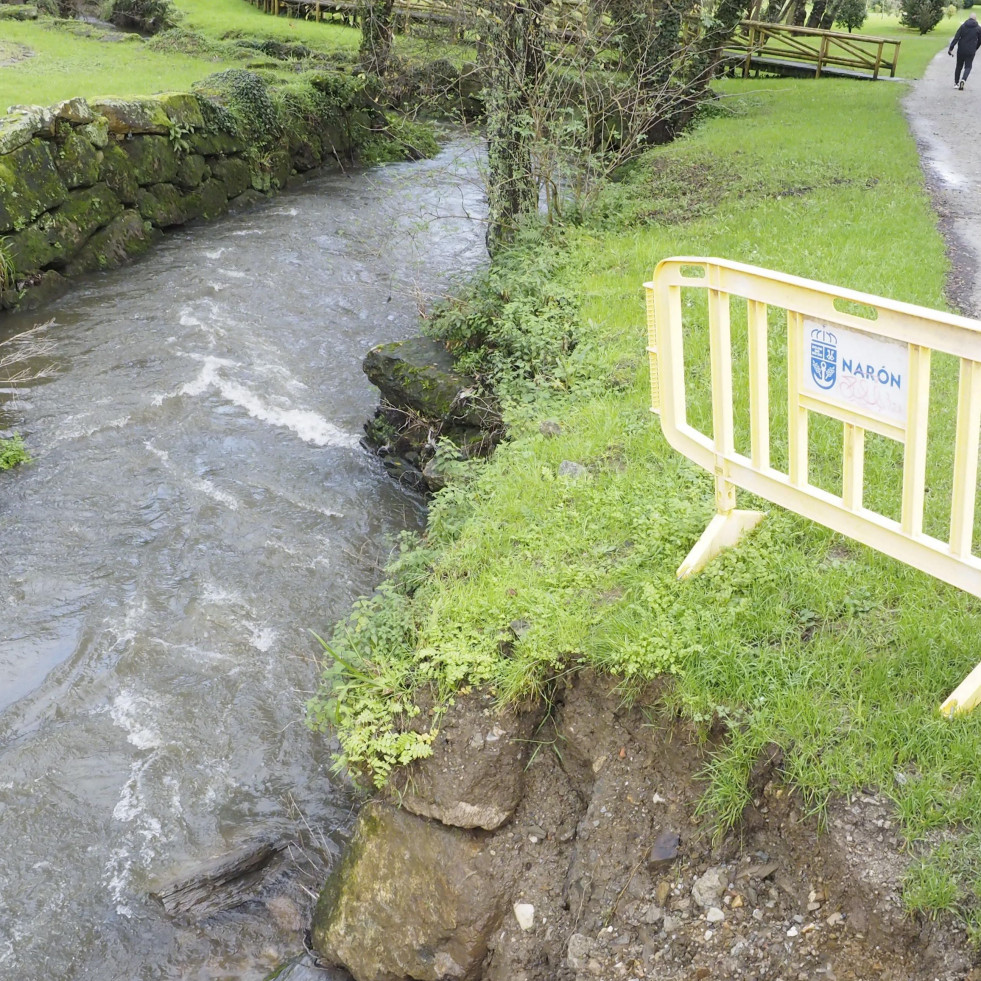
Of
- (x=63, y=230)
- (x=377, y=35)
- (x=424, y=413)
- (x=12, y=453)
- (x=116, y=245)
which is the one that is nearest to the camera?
(x=424, y=413)

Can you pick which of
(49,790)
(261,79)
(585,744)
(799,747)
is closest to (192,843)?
(49,790)

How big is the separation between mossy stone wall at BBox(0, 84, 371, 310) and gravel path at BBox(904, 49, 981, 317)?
10.9 metres

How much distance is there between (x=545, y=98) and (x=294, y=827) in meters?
8.22

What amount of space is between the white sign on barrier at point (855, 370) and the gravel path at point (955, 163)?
16.3 feet

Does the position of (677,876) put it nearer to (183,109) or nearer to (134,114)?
(134,114)

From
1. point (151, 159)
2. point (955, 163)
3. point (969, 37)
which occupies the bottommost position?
point (955, 163)

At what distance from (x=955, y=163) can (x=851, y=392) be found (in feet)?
41.7

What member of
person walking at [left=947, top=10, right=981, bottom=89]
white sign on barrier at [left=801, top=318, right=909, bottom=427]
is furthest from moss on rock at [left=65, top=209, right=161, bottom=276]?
person walking at [left=947, top=10, right=981, bottom=89]

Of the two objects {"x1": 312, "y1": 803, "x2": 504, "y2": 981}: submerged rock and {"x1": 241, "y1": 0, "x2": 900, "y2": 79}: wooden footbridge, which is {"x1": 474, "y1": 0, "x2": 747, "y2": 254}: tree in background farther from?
{"x1": 241, "y1": 0, "x2": 900, "y2": 79}: wooden footbridge

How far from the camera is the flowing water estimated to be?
14.5 ft

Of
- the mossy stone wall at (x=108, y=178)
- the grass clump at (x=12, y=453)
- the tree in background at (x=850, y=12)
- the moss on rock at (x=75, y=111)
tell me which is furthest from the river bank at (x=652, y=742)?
the tree in background at (x=850, y=12)

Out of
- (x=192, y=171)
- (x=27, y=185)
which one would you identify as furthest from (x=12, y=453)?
(x=192, y=171)

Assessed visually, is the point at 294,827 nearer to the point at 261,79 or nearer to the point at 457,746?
the point at 457,746

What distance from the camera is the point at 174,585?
6.45m
